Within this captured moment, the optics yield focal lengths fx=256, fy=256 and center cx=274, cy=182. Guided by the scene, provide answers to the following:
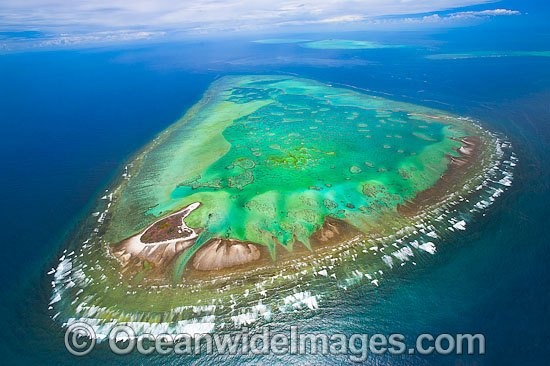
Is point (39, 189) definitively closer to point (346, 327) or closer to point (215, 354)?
point (215, 354)

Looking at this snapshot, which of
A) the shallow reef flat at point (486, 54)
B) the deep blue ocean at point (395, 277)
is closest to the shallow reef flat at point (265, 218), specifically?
the deep blue ocean at point (395, 277)

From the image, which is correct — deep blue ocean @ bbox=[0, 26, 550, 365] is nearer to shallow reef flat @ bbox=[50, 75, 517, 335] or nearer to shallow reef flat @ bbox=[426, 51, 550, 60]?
shallow reef flat @ bbox=[50, 75, 517, 335]

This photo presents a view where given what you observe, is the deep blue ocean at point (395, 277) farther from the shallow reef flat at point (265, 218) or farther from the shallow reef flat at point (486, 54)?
the shallow reef flat at point (486, 54)

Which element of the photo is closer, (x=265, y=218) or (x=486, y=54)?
(x=265, y=218)

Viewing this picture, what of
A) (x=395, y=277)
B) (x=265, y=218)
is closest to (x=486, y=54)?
(x=395, y=277)

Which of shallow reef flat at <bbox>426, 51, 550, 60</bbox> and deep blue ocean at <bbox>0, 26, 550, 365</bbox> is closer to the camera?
deep blue ocean at <bbox>0, 26, 550, 365</bbox>

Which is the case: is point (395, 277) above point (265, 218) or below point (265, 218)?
below

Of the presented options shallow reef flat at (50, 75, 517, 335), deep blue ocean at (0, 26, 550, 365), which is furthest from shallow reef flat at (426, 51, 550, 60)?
shallow reef flat at (50, 75, 517, 335)

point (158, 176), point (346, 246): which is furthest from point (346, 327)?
point (158, 176)

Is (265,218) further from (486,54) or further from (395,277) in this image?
(486,54)
